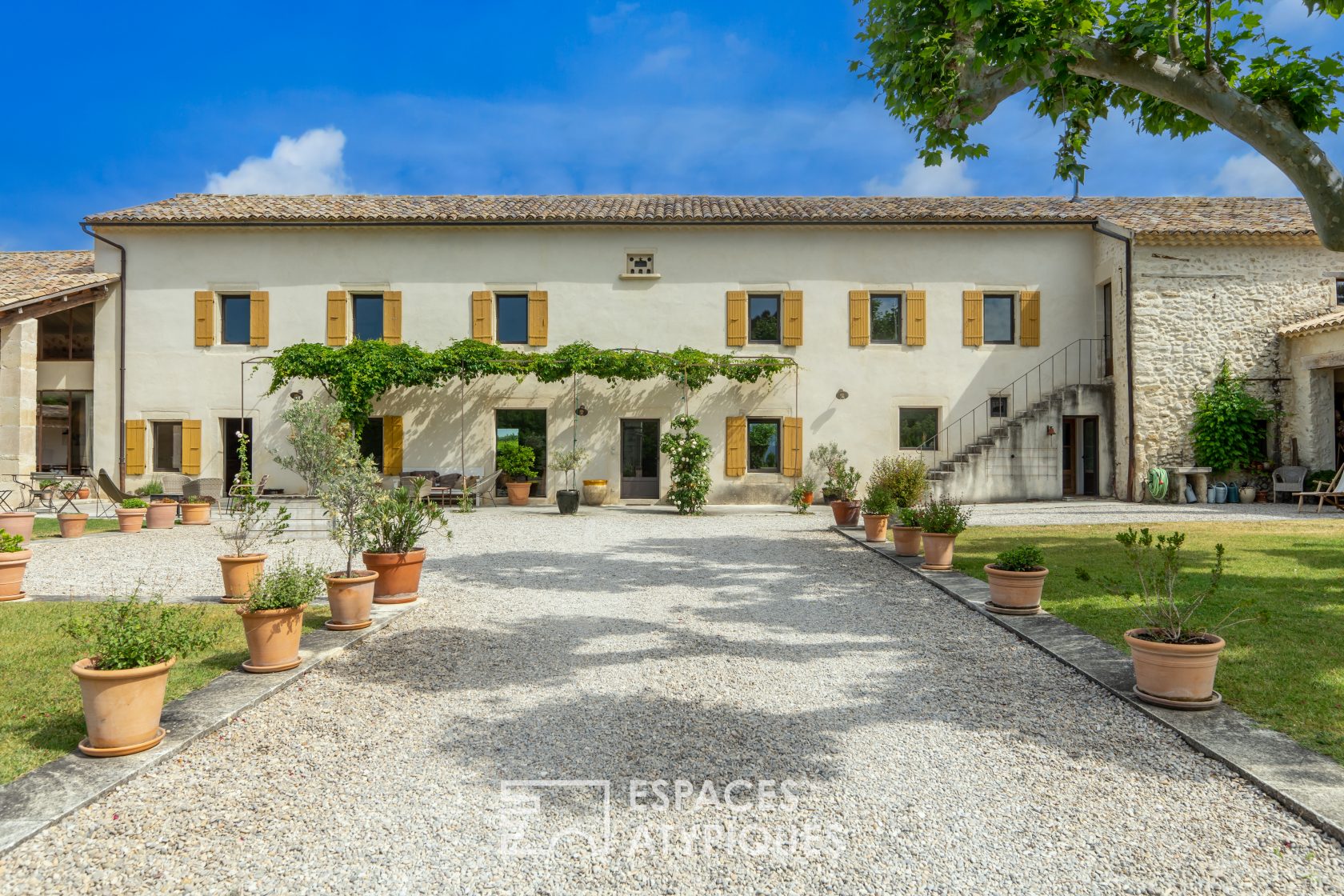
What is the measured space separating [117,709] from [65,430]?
18.2m

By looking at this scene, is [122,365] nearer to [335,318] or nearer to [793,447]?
[335,318]

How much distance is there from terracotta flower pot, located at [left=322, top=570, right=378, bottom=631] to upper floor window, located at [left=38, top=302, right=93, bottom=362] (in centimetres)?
1614

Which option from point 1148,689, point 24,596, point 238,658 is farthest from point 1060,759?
point 24,596

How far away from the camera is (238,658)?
4910mm

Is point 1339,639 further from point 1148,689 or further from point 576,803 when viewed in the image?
point 576,803

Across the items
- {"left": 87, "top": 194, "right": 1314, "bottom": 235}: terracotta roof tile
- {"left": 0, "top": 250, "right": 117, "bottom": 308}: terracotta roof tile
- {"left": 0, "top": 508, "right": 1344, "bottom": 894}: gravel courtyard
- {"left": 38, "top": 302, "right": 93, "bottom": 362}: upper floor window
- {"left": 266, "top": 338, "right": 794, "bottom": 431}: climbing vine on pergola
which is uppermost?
{"left": 87, "top": 194, "right": 1314, "bottom": 235}: terracotta roof tile

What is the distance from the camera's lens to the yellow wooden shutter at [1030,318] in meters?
16.9

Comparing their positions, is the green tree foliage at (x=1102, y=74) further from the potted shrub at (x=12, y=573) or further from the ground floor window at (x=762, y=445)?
the ground floor window at (x=762, y=445)

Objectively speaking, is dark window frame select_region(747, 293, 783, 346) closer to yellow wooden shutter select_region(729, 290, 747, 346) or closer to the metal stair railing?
yellow wooden shutter select_region(729, 290, 747, 346)

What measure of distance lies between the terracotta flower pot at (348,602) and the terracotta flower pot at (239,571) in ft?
3.40

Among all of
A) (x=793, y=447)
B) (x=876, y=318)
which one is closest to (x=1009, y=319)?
(x=876, y=318)

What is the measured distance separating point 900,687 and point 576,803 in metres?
2.24

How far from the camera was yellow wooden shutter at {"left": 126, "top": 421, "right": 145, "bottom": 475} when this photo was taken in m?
16.6

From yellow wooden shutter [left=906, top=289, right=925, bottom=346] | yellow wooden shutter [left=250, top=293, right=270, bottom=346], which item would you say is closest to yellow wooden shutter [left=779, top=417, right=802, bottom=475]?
yellow wooden shutter [left=906, top=289, right=925, bottom=346]
